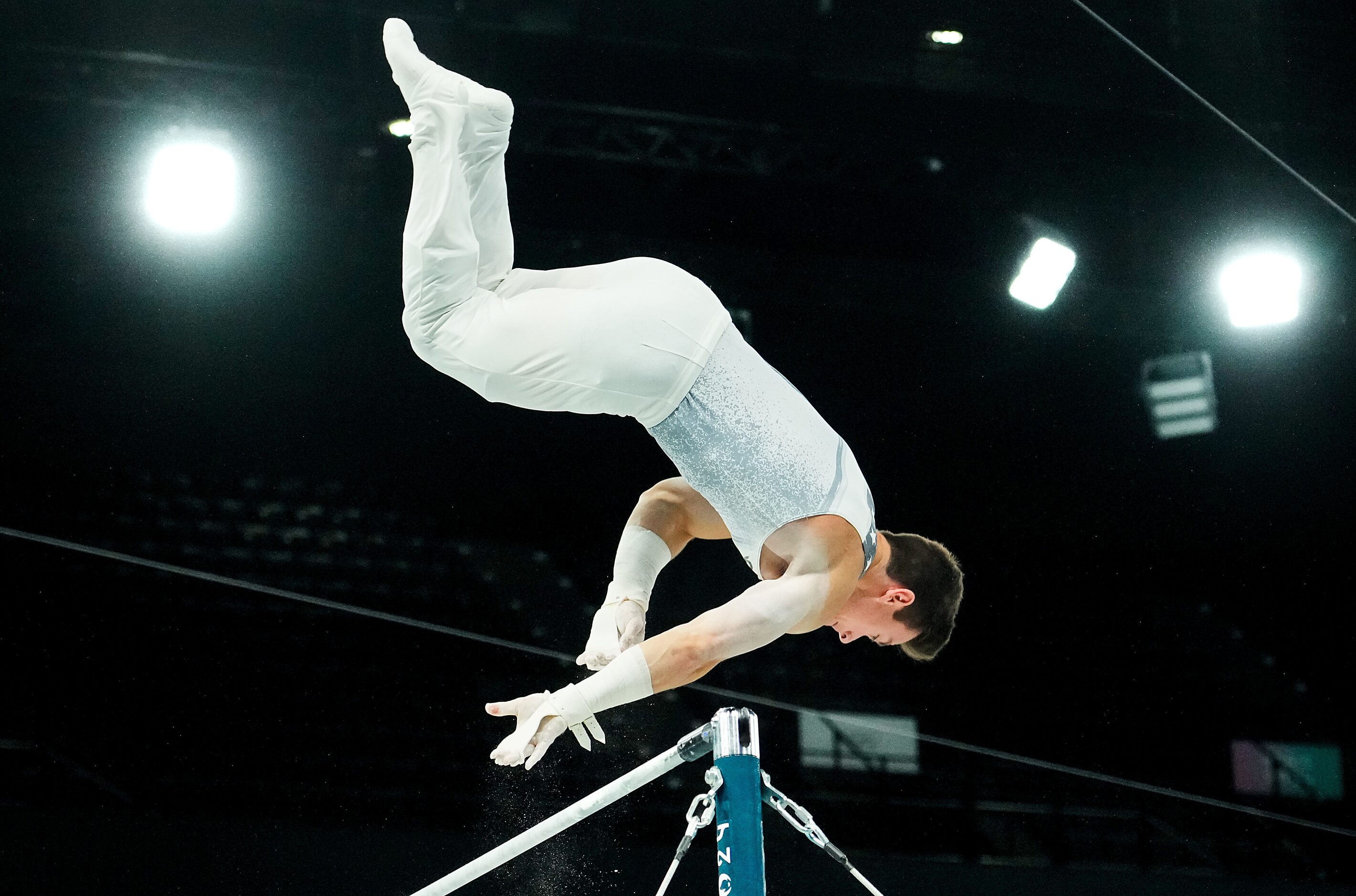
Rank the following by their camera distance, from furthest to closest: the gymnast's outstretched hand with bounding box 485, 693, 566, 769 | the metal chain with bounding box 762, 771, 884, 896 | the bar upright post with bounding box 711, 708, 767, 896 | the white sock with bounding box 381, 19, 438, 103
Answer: the white sock with bounding box 381, 19, 438, 103, the metal chain with bounding box 762, 771, 884, 896, the bar upright post with bounding box 711, 708, 767, 896, the gymnast's outstretched hand with bounding box 485, 693, 566, 769

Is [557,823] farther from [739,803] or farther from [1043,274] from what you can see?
[1043,274]

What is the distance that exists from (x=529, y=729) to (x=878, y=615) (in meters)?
1.00

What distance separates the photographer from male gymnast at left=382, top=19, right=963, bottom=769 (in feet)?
8.52

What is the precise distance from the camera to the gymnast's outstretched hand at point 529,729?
228 centimetres

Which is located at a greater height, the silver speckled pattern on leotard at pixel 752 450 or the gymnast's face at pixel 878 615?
the silver speckled pattern on leotard at pixel 752 450

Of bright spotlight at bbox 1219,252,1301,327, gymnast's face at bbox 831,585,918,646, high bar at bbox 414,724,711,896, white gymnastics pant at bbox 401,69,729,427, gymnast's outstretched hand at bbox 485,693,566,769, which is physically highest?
bright spotlight at bbox 1219,252,1301,327

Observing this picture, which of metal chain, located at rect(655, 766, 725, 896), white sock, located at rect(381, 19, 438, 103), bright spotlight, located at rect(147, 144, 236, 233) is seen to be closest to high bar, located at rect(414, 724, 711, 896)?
metal chain, located at rect(655, 766, 725, 896)

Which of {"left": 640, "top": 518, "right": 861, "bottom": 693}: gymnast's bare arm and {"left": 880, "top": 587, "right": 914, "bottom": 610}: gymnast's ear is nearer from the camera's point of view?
{"left": 640, "top": 518, "right": 861, "bottom": 693}: gymnast's bare arm

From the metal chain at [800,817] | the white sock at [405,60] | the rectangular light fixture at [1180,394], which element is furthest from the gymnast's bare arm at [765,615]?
the rectangular light fixture at [1180,394]

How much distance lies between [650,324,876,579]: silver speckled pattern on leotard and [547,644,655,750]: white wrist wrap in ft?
1.57

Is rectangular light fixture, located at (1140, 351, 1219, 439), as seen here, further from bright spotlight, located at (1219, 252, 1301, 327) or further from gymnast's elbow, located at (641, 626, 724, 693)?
gymnast's elbow, located at (641, 626, 724, 693)

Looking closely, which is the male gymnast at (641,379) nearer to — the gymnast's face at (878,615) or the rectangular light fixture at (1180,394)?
the gymnast's face at (878,615)

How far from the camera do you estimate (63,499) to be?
340cm

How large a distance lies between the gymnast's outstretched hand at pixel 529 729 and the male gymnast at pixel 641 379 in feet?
0.41
